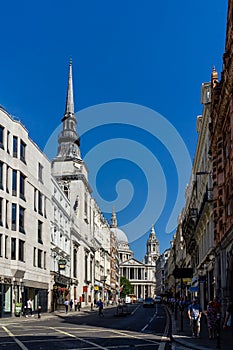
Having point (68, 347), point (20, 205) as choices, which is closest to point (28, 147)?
point (20, 205)

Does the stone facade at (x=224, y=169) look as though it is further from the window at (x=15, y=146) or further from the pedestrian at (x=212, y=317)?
the window at (x=15, y=146)

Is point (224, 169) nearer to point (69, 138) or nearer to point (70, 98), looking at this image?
point (69, 138)

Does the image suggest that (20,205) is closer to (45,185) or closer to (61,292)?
(45,185)

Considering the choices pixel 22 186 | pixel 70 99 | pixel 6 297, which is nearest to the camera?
pixel 6 297

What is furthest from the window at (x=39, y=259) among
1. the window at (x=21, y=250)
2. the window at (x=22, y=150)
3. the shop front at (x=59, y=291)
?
the window at (x=22, y=150)

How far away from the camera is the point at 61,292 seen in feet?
244

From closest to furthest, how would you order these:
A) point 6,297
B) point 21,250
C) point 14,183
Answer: point 6,297 → point 14,183 → point 21,250

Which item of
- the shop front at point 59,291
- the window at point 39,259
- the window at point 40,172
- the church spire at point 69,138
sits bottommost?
the shop front at point 59,291

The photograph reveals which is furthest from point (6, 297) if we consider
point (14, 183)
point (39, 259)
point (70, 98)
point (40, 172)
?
point (70, 98)

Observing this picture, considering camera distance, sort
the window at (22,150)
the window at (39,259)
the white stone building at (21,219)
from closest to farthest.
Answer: the white stone building at (21,219)
the window at (22,150)
the window at (39,259)

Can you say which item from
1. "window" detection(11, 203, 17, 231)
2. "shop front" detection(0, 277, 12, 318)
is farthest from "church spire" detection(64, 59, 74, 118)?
"shop front" detection(0, 277, 12, 318)

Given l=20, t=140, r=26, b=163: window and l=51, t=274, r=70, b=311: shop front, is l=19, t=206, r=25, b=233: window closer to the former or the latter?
l=20, t=140, r=26, b=163: window

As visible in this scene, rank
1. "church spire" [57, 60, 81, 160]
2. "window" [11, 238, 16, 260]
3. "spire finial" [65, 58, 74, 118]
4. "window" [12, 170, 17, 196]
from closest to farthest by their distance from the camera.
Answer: "window" [11, 238, 16, 260], "window" [12, 170, 17, 196], "church spire" [57, 60, 81, 160], "spire finial" [65, 58, 74, 118]

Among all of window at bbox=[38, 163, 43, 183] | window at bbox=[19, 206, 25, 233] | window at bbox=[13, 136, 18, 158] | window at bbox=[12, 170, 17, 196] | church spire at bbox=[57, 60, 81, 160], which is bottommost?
window at bbox=[19, 206, 25, 233]
